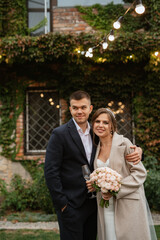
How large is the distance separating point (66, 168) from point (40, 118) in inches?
151

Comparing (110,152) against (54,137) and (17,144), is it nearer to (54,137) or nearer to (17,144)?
(54,137)

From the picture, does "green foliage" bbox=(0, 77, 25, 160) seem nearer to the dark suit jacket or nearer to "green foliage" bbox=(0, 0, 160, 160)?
"green foliage" bbox=(0, 0, 160, 160)

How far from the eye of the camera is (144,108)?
587 centimetres

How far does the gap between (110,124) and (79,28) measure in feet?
14.6

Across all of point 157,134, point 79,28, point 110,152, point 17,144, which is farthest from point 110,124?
point 79,28

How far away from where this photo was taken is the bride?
2.15 meters

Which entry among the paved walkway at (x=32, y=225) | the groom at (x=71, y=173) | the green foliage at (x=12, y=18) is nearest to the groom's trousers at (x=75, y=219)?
the groom at (x=71, y=173)

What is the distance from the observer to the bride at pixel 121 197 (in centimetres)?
215

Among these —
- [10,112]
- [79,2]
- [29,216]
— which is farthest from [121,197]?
[79,2]

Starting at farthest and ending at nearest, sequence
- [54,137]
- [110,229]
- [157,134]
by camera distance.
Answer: [157,134] < [54,137] < [110,229]

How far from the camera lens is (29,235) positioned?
12.2 ft

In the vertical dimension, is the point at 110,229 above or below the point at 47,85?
below

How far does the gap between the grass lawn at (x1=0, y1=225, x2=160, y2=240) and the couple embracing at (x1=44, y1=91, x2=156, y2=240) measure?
1.42 m

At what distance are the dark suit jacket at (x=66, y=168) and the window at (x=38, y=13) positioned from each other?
466 cm
